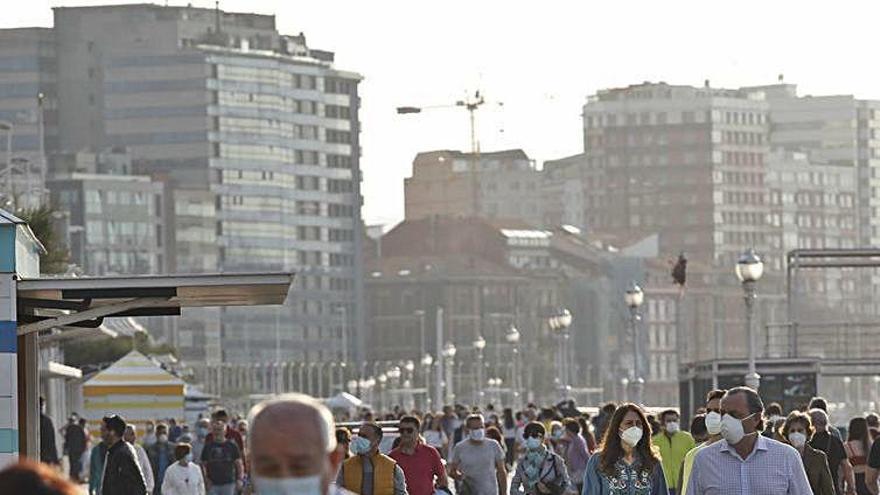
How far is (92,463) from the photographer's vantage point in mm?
30359

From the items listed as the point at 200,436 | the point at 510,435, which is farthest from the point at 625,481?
the point at 510,435

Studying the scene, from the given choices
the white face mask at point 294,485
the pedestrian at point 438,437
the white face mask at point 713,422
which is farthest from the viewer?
the pedestrian at point 438,437

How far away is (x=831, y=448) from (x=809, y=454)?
3.57 meters

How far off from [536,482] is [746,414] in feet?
33.8

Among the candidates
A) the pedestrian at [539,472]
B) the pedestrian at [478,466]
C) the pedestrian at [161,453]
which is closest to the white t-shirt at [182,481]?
the pedestrian at [478,466]

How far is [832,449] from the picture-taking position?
22.1 m

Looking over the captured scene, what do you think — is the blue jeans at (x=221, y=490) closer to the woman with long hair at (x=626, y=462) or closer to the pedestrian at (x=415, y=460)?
the pedestrian at (x=415, y=460)

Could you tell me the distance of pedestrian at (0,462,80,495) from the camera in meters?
5.68

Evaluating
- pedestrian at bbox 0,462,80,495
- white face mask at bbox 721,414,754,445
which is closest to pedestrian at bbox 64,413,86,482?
white face mask at bbox 721,414,754,445

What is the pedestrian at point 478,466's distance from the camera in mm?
26250

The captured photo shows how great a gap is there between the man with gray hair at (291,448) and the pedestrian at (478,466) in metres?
19.9

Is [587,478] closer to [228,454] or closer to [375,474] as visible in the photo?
[375,474]

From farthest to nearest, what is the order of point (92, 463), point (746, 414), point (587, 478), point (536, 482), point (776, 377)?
point (776, 377) < point (92, 463) < point (536, 482) < point (587, 478) < point (746, 414)

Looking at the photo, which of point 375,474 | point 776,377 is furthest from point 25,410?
point 776,377
